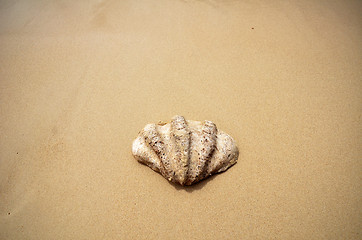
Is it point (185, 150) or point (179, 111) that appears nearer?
point (185, 150)

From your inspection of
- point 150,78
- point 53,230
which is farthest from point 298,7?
point 53,230

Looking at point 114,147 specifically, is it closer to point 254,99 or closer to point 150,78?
point 150,78

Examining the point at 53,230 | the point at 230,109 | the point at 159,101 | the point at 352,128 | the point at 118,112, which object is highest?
the point at 352,128

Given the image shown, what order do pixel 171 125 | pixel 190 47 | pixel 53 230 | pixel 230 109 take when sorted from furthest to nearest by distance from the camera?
pixel 190 47
pixel 230 109
pixel 171 125
pixel 53 230

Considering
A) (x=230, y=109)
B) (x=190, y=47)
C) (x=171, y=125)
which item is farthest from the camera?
(x=190, y=47)
